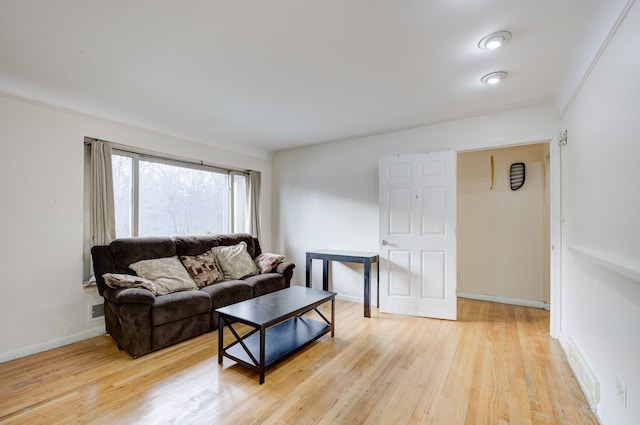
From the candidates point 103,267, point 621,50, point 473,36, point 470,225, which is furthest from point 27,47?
point 470,225

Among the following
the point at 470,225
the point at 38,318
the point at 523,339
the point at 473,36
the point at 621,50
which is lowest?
the point at 523,339

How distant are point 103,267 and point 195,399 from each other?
1.79m

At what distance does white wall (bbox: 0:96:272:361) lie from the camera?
252 cm

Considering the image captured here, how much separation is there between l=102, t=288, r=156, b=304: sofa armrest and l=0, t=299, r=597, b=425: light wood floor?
0.50 m

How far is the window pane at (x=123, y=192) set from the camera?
3.35 m

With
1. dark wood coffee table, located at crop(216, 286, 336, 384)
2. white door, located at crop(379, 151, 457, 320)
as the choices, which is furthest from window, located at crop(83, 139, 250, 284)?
white door, located at crop(379, 151, 457, 320)

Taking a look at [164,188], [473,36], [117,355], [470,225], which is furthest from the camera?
[470,225]

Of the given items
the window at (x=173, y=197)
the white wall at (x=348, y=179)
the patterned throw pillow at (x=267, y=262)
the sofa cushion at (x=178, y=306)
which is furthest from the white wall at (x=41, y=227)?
the white wall at (x=348, y=179)

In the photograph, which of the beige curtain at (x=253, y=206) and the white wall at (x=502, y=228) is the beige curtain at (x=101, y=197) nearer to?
the beige curtain at (x=253, y=206)

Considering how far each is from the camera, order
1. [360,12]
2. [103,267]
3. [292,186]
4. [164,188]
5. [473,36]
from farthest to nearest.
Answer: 1. [292,186]
2. [164,188]
3. [103,267]
4. [473,36]
5. [360,12]

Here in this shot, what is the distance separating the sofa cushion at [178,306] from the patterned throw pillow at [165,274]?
121 millimetres

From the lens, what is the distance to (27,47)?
6.62ft

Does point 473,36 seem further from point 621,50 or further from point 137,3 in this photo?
point 137,3

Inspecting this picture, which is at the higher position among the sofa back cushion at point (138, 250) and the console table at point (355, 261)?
the sofa back cushion at point (138, 250)
